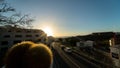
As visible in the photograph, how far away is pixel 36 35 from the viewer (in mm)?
80875

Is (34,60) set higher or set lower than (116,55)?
higher

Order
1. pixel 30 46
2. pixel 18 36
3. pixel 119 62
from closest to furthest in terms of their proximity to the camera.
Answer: pixel 30 46, pixel 119 62, pixel 18 36

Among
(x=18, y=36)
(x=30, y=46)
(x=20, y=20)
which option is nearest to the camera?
(x=30, y=46)

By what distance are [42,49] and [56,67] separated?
32.5 m

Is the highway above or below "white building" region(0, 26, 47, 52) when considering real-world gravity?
below

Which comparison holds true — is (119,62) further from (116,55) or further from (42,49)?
(42,49)

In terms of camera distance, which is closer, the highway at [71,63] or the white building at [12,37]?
the highway at [71,63]

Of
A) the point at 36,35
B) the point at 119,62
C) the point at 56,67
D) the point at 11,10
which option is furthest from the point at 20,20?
the point at 36,35

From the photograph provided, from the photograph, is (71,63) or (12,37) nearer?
(71,63)

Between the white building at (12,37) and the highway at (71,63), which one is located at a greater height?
the white building at (12,37)

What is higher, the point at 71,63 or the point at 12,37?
the point at 12,37

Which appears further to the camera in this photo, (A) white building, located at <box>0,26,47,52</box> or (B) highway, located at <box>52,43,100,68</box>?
(A) white building, located at <box>0,26,47,52</box>

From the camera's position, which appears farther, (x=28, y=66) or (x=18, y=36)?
(x=18, y=36)

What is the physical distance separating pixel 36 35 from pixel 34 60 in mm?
80199
